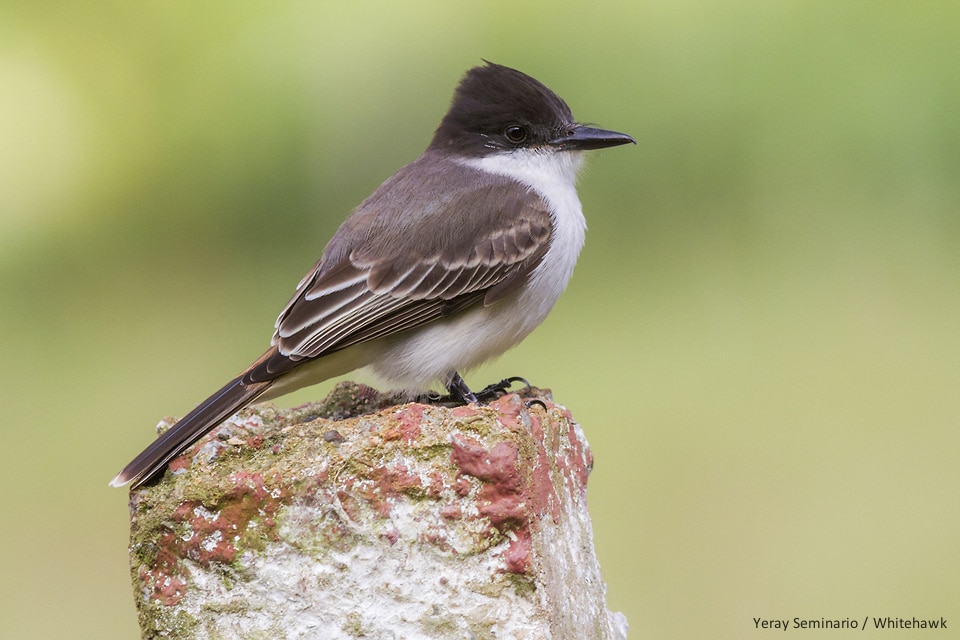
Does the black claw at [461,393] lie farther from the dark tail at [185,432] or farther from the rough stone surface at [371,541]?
the rough stone surface at [371,541]

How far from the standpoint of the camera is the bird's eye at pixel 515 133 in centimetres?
460

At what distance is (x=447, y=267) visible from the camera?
3984mm

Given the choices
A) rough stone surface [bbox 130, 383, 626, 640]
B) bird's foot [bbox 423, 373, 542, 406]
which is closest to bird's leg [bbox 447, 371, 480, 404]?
bird's foot [bbox 423, 373, 542, 406]

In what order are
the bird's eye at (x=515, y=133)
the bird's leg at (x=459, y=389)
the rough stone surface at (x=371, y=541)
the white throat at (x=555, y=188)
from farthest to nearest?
1. the bird's eye at (x=515, y=133)
2. the white throat at (x=555, y=188)
3. the bird's leg at (x=459, y=389)
4. the rough stone surface at (x=371, y=541)

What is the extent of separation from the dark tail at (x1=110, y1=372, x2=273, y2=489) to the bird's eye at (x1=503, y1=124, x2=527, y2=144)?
4.86ft

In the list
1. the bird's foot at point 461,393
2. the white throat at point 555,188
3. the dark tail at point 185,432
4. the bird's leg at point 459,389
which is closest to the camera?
the dark tail at point 185,432

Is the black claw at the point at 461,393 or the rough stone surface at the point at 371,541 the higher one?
the black claw at the point at 461,393

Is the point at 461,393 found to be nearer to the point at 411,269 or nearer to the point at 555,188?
the point at 411,269

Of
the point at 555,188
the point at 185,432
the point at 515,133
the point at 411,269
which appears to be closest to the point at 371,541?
the point at 185,432

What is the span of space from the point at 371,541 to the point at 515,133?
6.72 ft

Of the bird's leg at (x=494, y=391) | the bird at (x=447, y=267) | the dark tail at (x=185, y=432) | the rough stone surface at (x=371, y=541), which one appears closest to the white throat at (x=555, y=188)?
the bird at (x=447, y=267)

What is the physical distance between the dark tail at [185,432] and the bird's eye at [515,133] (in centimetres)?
148

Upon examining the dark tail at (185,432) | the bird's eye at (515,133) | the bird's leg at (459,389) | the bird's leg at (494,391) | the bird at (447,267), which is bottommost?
the bird's leg at (494,391)

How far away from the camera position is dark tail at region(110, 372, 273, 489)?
3.19 m
